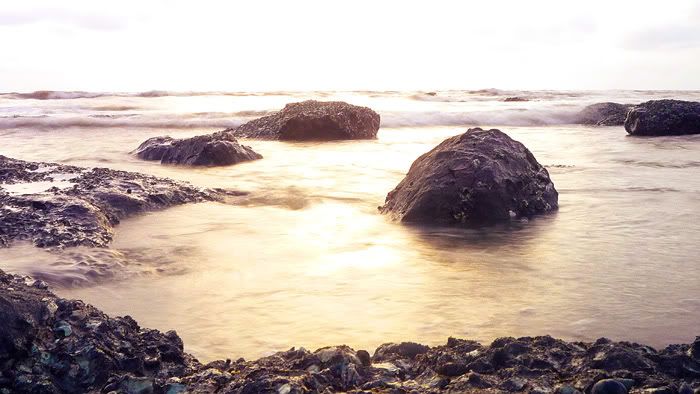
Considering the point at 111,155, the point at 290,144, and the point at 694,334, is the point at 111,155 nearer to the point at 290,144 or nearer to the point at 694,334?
the point at 290,144

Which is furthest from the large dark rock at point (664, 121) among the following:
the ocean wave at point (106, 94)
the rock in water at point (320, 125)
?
the ocean wave at point (106, 94)

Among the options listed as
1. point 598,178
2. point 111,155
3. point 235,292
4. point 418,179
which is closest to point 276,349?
point 235,292

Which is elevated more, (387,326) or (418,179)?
(418,179)

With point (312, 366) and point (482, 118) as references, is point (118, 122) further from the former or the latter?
point (312, 366)

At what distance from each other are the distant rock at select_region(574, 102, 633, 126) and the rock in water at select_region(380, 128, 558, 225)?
32.6ft

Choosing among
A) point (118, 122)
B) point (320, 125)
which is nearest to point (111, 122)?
point (118, 122)

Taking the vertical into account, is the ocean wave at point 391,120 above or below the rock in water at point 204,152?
above

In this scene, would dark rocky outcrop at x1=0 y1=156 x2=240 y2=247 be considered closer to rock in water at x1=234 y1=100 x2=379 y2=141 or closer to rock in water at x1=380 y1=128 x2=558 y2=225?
rock in water at x1=380 y1=128 x2=558 y2=225

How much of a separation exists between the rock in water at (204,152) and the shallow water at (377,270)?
66.5 inches

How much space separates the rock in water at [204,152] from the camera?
7395 millimetres

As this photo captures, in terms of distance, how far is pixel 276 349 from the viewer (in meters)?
2.30

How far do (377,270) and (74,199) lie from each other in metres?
2.15

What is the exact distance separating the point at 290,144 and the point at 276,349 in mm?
7731

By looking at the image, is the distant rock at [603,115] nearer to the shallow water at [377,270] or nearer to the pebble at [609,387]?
the shallow water at [377,270]
